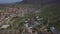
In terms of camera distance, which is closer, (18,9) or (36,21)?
(36,21)

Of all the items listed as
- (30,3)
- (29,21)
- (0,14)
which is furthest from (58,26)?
(0,14)

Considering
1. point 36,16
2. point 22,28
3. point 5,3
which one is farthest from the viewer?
point 5,3

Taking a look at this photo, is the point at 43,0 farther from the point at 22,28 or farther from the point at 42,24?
the point at 22,28

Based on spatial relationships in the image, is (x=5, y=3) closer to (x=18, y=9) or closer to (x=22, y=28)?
(x=18, y=9)

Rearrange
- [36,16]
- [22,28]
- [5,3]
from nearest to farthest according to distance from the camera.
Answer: [22,28], [36,16], [5,3]

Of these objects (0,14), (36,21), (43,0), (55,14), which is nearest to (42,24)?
(36,21)

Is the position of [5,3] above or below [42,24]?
above

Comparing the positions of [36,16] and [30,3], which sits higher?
[30,3]

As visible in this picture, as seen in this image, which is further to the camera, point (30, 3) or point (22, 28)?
point (30, 3)
